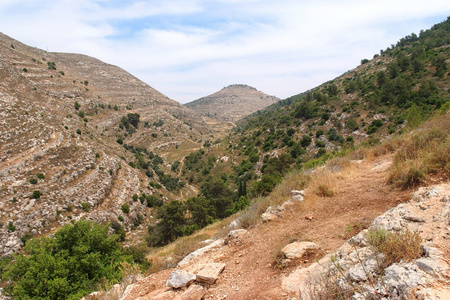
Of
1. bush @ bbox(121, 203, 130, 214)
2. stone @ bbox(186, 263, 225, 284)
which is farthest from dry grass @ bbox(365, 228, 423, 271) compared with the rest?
bush @ bbox(121, 203, 130, 214)

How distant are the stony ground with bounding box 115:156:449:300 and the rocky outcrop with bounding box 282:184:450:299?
0.13 m

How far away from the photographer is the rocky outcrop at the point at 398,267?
2146 mm

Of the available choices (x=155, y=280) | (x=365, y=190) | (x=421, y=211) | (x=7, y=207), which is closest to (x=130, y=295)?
(x=155, y=280)

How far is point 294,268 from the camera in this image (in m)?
3.62

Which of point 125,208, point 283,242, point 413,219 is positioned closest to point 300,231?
point 283,242

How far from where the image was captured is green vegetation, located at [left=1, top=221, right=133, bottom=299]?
706 centimetres

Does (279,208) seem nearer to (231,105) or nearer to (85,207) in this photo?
(85,207)

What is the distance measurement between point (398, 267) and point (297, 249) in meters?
1.78

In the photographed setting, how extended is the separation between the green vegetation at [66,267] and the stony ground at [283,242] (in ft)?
10.5

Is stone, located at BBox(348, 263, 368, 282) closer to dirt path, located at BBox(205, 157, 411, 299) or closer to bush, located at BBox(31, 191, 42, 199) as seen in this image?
dirt path, located at BBox(205, 157, 411, 299)

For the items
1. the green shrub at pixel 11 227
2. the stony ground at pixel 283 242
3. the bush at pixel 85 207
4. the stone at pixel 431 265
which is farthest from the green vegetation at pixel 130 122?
the stone at pixel 431 265

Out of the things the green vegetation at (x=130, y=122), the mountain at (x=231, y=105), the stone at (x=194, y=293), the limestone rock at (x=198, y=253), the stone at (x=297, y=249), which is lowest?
the limestone rock at (x=198, y=253)

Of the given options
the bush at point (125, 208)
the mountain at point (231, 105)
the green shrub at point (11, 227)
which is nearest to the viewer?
the green shrub at point (11, 227)

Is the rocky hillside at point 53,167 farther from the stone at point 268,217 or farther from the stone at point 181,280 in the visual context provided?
the stone at point 268,217
